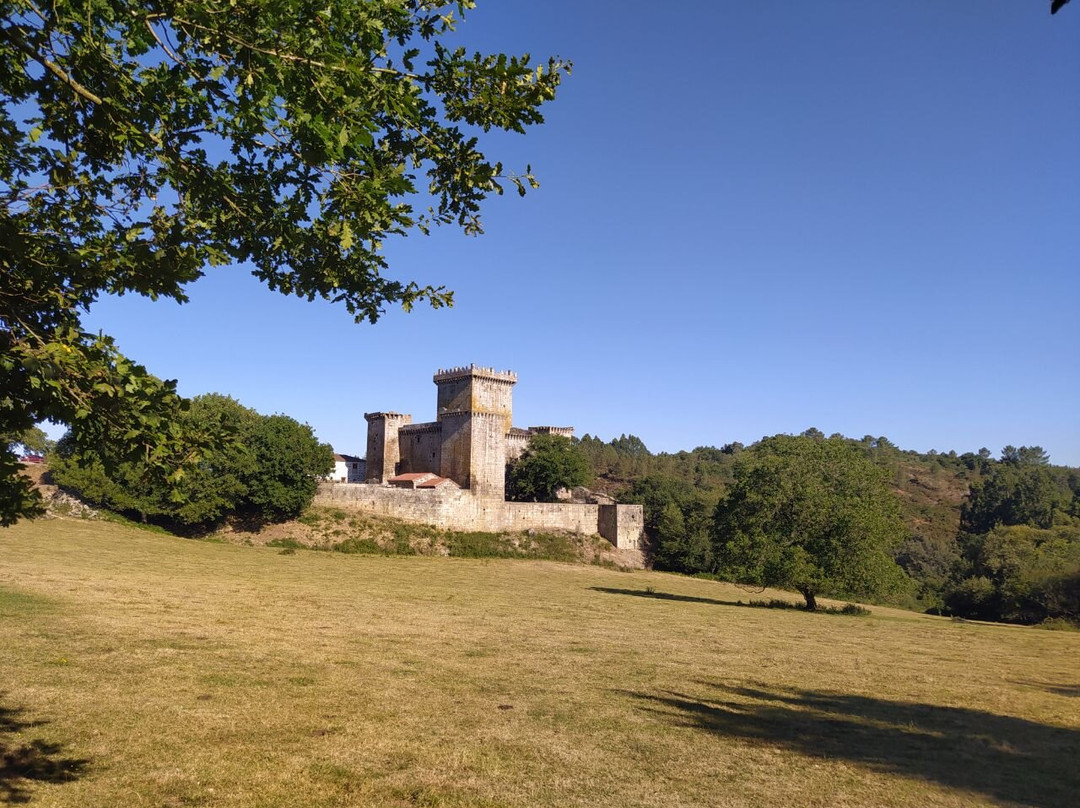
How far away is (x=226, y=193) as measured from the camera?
259 inches

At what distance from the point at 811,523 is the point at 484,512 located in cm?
3166

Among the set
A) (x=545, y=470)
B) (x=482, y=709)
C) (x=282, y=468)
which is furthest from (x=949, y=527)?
(x=482, y=709)

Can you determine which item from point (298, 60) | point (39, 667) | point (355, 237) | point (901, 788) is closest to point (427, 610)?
point (39, 667)

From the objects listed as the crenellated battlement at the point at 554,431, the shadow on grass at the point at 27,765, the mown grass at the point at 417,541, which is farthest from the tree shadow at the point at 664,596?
the crenellated battlement at the point at 554,431

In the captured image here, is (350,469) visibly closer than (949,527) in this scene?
Yes

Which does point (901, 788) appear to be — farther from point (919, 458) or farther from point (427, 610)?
point (919, 458)

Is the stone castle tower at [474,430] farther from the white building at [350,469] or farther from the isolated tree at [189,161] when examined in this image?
the isolated tree at [189,161]

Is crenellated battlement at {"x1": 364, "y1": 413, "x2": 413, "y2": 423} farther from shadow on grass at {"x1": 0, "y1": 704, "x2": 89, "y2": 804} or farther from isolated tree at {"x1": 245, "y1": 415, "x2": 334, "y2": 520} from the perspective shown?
shadow on grass at {"x1": 0, "y1": 704, "x2": 89, "y2": 804}

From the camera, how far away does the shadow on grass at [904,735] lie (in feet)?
28.2

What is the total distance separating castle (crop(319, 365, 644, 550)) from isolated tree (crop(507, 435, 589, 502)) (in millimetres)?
1900

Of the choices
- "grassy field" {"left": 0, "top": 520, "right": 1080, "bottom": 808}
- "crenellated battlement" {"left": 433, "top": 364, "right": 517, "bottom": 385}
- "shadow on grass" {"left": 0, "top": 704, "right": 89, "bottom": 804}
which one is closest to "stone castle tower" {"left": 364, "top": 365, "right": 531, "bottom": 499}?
"crenellated battlement" {"left": 433, "top": 364, "right": 517, "bottom": 385}

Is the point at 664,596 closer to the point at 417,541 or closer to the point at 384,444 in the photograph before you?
the point at 417,541

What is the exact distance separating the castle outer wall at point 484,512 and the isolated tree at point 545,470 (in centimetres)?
647

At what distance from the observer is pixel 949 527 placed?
107188 mm
